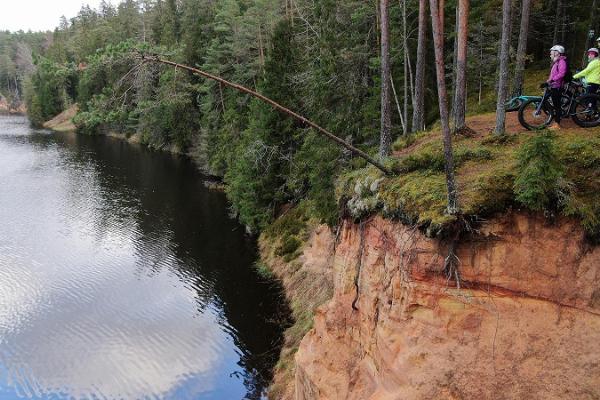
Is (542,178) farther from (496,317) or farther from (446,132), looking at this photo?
(496,317)

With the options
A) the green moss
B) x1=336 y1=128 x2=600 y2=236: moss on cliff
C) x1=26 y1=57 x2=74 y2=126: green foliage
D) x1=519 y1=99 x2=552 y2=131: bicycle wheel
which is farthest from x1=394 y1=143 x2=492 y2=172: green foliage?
x1=26 y1=57 x2=74 y2=126: green foliage

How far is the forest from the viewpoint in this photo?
11664 millimetres

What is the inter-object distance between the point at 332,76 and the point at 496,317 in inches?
667

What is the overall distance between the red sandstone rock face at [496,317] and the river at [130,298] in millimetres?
10297

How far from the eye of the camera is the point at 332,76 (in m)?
22.7

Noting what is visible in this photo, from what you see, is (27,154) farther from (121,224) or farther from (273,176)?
(273,176)

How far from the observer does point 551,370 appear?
761cm

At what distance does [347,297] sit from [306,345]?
247 cm

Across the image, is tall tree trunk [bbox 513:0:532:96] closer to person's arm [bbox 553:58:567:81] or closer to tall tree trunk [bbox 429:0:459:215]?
person's arm [bbox 553:58:567:81]

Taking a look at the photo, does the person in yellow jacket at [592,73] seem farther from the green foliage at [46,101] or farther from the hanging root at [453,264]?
the green foliage at [46,101]

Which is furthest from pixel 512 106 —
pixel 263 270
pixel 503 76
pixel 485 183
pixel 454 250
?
pixel 263 270

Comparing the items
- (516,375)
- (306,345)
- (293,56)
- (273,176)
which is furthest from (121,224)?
(516,375)

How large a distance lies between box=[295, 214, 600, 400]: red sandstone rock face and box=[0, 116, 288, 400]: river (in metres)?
10.3

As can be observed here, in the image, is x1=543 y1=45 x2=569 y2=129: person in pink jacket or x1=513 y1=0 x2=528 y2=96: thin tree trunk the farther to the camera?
x1=513 y1=0 x2=528 y2=96: thin tree trunk
